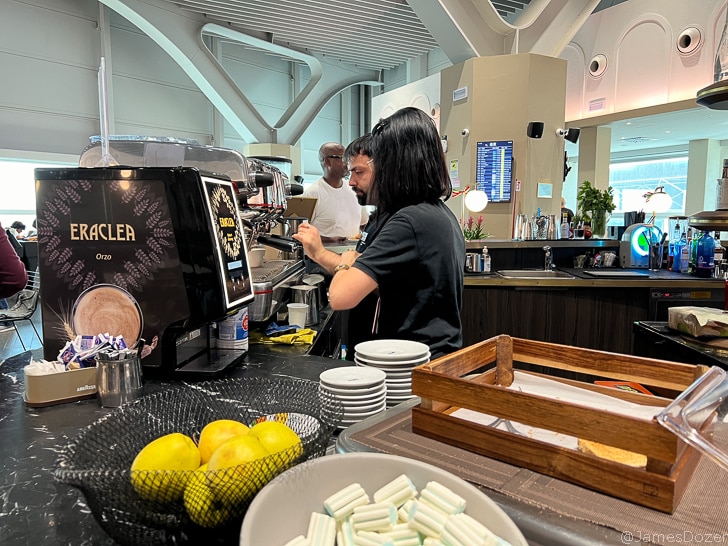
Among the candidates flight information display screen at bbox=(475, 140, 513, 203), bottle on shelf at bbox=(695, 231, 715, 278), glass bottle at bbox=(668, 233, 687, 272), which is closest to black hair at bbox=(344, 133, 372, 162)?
bottle on shelf at bbox=(695, 231, 715, 278)

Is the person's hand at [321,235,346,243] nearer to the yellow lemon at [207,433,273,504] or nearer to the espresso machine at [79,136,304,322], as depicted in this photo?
the espresso machine at [79,136,304,322]

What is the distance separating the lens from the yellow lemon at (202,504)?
0.61m

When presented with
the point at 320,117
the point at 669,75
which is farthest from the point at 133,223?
the point at 320,117

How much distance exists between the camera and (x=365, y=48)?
9.89m

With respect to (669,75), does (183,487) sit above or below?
below

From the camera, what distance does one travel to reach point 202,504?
0.62 meters

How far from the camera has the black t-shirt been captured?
1.58 meters

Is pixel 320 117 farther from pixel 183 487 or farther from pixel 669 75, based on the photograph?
pixel 183 487

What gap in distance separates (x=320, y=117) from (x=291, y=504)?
1211 cm

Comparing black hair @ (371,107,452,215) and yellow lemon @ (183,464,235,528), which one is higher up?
black hair @ (371,107,452,215)

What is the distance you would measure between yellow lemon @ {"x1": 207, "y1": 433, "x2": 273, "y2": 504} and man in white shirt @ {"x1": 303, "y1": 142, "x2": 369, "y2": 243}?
4.31 meters

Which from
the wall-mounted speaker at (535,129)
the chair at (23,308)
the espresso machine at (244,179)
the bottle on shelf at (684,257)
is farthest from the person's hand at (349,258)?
the wall-mounted speaker at (535,129)

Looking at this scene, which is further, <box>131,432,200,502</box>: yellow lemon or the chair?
the chair

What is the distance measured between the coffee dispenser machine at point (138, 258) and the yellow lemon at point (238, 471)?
0.72 m
